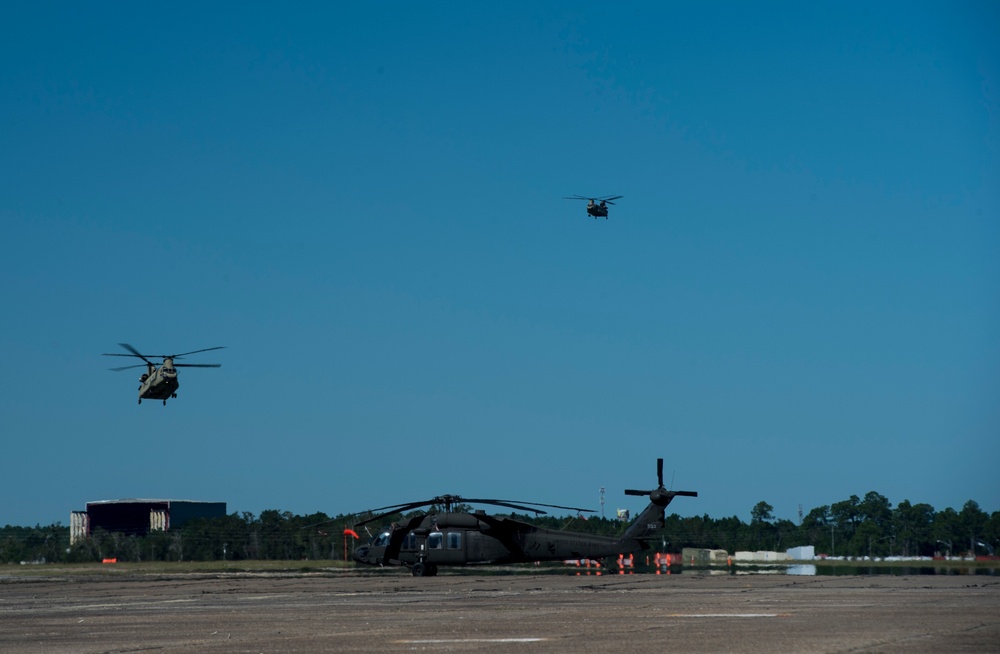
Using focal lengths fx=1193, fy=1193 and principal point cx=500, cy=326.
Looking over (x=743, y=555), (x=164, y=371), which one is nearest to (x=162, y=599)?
(x=164, y=371)

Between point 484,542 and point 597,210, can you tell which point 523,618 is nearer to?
point 484,542

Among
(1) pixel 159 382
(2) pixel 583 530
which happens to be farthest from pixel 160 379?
(2) pixel 583 530

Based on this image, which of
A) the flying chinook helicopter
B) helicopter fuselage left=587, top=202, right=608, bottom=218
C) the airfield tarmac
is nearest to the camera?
the airfield tarmac

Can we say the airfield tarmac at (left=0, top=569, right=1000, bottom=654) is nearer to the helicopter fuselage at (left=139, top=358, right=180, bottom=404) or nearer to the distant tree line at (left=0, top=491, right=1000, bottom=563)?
the helicopter fuselage at (left=139, top=358, right=180, bottom=404)

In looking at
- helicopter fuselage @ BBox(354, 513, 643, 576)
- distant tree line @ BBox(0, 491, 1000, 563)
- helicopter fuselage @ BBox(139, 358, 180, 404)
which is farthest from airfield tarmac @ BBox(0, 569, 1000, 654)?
distant tree line @ BBox(0, 491, 1000, 563)

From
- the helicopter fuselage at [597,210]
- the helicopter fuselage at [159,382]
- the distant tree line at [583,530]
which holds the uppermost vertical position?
the helicopter fuselage at [597,210]

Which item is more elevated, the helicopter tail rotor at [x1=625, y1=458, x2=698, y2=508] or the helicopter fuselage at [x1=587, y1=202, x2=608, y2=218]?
the helicopter fuselage at [x1=587, y1=202, x2=608, y2=218]

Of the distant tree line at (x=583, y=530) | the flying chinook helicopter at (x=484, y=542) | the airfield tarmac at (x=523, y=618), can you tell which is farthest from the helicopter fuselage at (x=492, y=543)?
the distant tree line at (x=583, y=530)

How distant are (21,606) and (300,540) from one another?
94.1m

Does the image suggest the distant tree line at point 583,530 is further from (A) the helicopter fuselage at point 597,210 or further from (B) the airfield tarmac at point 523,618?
(B) the airfield tarmac at point 523,618

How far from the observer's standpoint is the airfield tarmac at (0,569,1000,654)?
20.5 metres

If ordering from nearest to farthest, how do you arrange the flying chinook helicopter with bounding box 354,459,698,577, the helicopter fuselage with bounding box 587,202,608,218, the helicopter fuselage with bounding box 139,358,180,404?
the flying chinook helicopter with bounding box 354,459,698,577 → the helicopter fuselage with bounding box 139,358,180,404 → the helicopter fuselage with bounding box 587,202,608,218

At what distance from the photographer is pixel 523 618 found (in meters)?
26.7

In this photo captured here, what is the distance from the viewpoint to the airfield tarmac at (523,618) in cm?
2047
